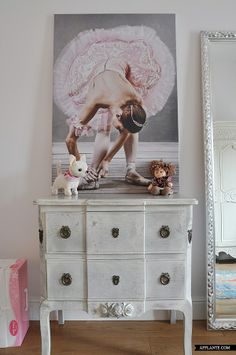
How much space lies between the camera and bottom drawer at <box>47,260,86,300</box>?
6.26 ft

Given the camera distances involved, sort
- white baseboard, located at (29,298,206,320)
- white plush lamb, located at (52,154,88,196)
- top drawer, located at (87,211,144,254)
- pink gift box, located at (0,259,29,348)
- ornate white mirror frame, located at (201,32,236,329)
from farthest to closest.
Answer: white baseboard, located at (29,298,206,320)
ornate white mirror frame, located at (201,32,236,329)
pink gift box, located at (0,259,29,348)
white plush lamb, located at (52,154,88,196)
top drawer, located at (87,211,144,254)

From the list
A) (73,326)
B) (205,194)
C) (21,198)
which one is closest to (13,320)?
(73,326)

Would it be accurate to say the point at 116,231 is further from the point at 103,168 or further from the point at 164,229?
the point at 103,168

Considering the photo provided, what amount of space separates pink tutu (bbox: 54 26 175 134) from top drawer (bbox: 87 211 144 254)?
2.79 ft

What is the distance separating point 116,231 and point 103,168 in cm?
70

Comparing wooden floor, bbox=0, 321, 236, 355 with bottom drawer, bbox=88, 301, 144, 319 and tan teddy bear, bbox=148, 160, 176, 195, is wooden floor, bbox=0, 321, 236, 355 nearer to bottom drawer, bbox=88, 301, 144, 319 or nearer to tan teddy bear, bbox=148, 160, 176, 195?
bottom drawer, bbox=88, 301, 144, 319

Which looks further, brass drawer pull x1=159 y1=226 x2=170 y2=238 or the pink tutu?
the pink tutu

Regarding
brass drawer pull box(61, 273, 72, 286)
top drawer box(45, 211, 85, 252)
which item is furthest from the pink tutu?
brass drawer pull box(61, 273, 72, 286)

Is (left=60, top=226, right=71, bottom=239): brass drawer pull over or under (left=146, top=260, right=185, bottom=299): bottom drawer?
over

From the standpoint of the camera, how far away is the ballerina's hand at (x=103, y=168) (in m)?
2.45

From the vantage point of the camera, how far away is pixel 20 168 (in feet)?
8.27

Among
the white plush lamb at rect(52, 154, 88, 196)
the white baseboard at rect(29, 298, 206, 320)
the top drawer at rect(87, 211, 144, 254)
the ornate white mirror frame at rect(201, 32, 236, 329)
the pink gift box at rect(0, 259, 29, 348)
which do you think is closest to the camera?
the top drawer at rect(87, 211, 144, 254)

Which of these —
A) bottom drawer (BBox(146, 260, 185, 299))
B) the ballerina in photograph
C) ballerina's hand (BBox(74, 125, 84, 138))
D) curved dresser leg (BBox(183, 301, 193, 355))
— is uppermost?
the ballerina in photograph

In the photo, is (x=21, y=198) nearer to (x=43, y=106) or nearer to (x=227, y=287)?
(x=43, y=106)
